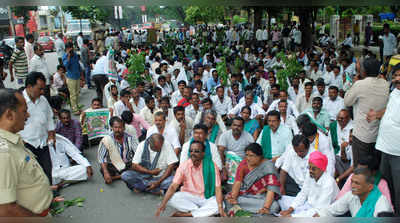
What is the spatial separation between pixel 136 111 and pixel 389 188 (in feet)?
14.2

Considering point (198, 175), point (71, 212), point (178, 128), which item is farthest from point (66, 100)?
point (198, 175)

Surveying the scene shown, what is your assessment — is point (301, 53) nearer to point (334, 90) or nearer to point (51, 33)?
point (334, 90)

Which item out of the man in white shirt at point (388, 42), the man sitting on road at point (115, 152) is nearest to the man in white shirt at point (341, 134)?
the man sitting on road at point (115, 152)

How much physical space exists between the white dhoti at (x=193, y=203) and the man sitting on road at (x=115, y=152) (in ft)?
4.25

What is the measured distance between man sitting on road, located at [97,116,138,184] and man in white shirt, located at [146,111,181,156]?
0.32m

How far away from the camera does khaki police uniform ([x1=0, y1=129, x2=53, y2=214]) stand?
4.17ft

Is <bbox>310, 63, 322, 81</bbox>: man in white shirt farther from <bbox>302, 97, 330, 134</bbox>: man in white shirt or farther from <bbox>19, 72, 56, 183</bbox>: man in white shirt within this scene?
<bbox>19, 72, 56, 183</bbox>: man in white shirt

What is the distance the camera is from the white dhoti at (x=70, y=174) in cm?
461

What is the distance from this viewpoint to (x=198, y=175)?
3.75m

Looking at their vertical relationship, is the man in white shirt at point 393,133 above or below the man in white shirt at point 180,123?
above

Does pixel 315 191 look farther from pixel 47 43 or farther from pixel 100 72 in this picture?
pixel 47 43

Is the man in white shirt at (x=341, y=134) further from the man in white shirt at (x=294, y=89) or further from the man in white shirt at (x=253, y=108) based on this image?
the man in white shirt at (x=294, y=89)

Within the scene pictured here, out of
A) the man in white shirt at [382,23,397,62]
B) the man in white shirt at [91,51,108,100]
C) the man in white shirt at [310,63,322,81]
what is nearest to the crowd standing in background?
the man in white shirt at [91,51,108,100]

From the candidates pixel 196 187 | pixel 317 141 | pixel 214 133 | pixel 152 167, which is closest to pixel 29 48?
pixel 152 167
